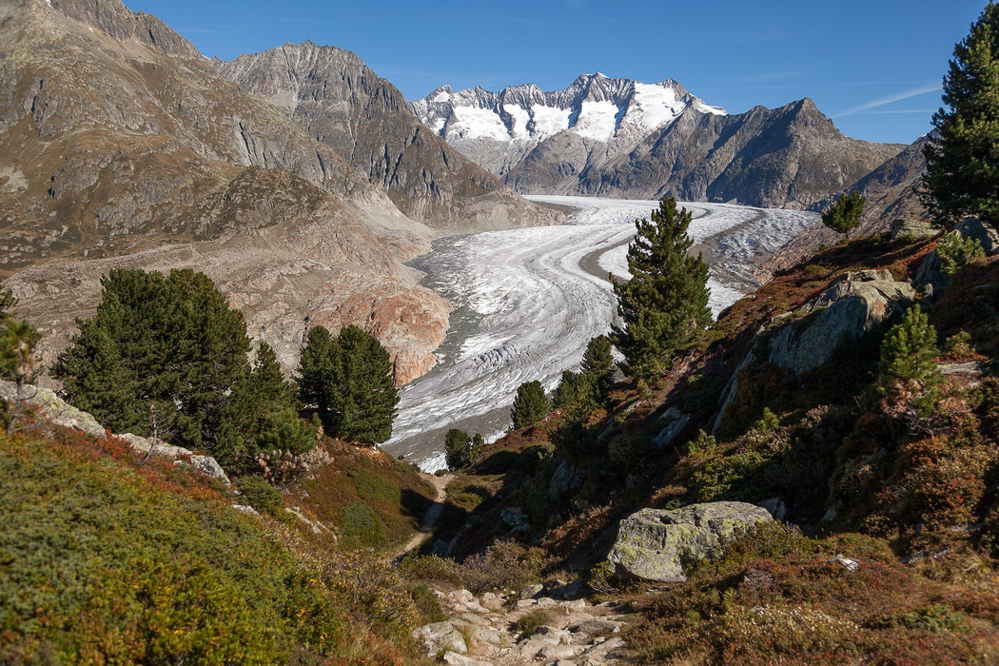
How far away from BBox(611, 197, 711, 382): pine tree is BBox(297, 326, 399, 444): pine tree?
827 inches

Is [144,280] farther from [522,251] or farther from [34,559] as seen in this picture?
[522,251]

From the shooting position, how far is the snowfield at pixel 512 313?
76812mm

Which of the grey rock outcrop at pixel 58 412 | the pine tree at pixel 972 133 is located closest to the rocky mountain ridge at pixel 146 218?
the grey rock outcrop at pixel 58 412

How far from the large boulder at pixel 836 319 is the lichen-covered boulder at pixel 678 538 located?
24.6 feet

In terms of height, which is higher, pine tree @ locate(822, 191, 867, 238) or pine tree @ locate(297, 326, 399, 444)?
pine tree @ locate(822, 191, 867, 238)

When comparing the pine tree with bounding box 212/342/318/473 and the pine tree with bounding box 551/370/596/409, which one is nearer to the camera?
the pine tree with bounding box 212/342/318/473

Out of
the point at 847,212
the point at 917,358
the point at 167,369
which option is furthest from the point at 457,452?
the point at 917,358

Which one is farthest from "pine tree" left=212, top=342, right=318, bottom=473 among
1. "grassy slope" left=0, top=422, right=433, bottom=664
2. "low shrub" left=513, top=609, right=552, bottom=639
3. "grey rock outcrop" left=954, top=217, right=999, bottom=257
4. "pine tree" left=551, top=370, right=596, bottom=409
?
"grey rock outcrop" left=954, top=217, right=999, bottom=257

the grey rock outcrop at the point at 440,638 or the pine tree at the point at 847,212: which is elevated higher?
the pine tree at the point at 847,212

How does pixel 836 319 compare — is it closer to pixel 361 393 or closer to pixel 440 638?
pixel 440 638

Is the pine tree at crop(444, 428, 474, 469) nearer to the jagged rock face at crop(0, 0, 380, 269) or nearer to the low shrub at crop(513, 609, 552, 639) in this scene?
the low shrub at crop(513, 609, 552, 639)

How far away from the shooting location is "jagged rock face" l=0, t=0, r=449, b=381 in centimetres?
9562

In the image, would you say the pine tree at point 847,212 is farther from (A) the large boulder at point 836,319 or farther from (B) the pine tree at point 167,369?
(B) the pine tree at point 167,369

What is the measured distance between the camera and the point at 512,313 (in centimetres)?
11519
